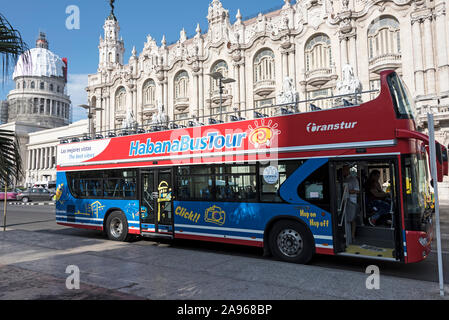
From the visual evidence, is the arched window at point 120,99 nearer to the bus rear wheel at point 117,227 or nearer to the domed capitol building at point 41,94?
the bus rear wheel at point 117,227

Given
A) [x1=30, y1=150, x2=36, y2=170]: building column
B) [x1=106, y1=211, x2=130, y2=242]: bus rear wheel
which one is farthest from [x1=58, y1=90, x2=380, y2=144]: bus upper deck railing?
[x1=30, y1=150, x2=36, y2=170]: building column

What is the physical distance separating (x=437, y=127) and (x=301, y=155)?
2464cm

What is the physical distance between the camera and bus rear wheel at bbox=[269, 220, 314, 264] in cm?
746

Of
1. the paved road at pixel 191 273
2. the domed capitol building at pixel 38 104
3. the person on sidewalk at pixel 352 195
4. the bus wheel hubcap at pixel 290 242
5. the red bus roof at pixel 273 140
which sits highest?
the domed capitol building at pixel 38 104

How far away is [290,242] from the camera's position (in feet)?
25.3

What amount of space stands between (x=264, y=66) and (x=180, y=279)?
120 feet

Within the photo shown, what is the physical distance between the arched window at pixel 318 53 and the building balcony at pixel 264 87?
4.17m

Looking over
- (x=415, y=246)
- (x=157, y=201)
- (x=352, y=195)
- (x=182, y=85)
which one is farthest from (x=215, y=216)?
(x=182, y=85)

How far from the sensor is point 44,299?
5039 millimetres

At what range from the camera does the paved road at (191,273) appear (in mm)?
5250

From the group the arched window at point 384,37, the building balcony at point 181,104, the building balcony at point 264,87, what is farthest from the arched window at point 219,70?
the arched window at point 384,37

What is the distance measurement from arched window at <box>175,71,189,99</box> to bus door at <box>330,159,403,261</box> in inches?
1577
